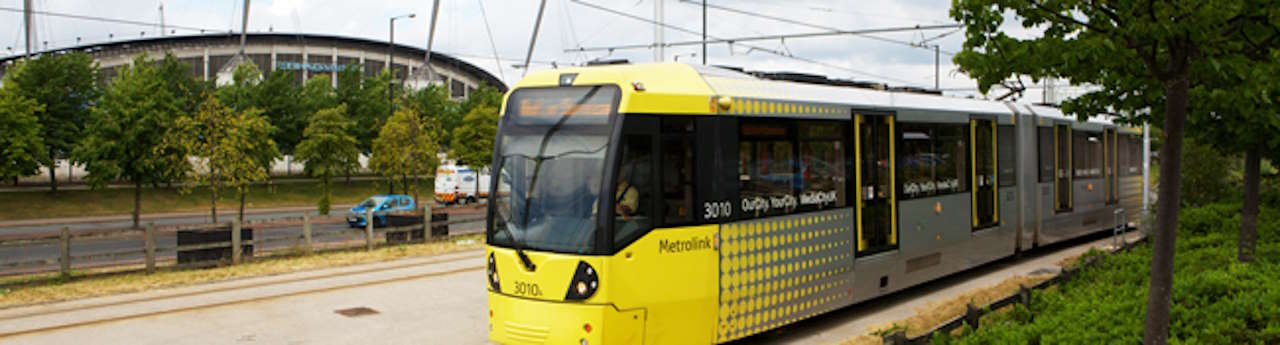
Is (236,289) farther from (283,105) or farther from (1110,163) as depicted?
(283,105)

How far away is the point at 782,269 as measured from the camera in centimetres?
1070

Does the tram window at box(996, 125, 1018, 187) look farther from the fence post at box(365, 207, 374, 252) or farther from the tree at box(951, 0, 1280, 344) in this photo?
the fence post at box(365, 207, 374, 252)

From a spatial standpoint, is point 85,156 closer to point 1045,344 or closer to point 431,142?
point 431,142

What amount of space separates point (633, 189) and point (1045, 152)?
12105 mm

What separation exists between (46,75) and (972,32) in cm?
4932

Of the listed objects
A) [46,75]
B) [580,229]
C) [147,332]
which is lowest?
[147,332]

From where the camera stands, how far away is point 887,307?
13.6m

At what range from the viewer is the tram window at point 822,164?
11.1m

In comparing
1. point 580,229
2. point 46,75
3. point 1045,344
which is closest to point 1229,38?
point 1045,344

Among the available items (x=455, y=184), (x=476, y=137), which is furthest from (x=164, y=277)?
(x=455, y=184)

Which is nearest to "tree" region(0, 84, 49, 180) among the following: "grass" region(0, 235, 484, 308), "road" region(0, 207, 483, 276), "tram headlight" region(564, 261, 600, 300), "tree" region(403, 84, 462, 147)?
"road" region(0, 207, 483, 276)

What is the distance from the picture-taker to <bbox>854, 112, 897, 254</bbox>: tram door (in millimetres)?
12164

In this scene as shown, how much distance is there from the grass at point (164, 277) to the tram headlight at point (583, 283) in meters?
10.6

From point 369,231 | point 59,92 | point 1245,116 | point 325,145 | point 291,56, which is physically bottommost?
point 369,231
